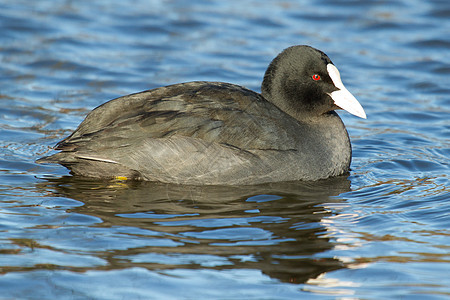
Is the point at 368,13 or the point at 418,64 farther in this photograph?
the point at 368,13

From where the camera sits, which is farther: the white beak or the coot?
the white beak

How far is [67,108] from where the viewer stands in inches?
343

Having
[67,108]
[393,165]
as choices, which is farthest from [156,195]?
[67,108]

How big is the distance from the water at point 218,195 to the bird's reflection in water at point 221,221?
16mm

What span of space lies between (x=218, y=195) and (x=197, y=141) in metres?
0.47

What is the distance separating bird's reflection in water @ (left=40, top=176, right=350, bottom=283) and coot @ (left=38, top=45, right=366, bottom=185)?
0.12 m

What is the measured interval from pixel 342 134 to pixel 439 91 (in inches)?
141

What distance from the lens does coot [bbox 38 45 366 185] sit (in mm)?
5945

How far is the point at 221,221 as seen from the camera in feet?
17.4

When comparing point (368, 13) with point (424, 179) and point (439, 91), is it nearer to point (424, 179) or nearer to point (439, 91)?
point (439, 91)

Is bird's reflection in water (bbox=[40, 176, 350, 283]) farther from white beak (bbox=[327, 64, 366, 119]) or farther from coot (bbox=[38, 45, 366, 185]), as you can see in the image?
white beak (bbox=[327, 64, 366, 119])

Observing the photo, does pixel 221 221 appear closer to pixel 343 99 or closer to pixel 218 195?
pixel 218 195

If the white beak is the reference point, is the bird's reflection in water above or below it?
below

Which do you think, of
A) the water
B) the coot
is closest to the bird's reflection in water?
the water
